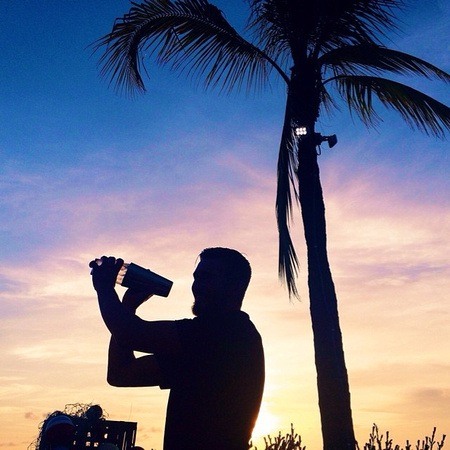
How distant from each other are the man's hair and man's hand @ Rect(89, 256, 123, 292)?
38 centimetres

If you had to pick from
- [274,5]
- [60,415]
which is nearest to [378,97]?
[274,5]

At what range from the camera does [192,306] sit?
2.39 m

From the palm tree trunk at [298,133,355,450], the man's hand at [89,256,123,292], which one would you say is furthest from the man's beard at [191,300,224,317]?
the palm tree trunk at [298,133,355,450]

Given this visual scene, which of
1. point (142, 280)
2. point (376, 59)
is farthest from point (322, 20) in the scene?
point (142, 280)

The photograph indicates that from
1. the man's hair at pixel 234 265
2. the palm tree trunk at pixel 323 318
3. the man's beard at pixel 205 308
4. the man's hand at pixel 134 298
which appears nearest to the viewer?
the man's beard at pixel 205 308

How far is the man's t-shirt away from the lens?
81.9 inches

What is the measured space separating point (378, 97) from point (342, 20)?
1.13m

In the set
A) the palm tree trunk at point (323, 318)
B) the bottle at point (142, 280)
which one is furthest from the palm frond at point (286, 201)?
the bottle at point (142, 280)

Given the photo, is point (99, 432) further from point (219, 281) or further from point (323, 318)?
point (219, 281)

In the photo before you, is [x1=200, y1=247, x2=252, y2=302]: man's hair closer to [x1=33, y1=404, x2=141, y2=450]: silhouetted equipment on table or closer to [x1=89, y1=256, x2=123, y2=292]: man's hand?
[x1=89, y1=256, x2=123, y2=292]: man's hand

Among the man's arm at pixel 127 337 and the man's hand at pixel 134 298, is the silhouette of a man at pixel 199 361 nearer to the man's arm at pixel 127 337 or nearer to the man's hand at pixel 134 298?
the man's arm at pixel 127 337

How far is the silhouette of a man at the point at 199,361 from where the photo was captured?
2.10 meters

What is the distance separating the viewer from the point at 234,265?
247 centimetres

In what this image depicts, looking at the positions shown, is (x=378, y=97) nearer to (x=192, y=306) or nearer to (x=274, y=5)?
(x=274, y=5)
